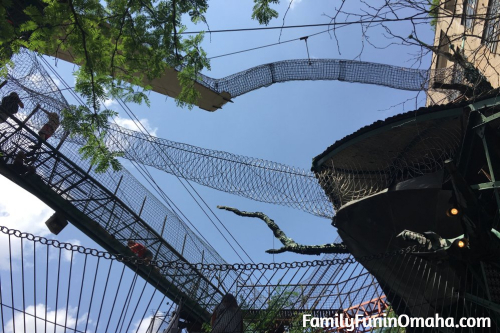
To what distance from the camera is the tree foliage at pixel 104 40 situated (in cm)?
668

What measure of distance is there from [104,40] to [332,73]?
22.6 feet

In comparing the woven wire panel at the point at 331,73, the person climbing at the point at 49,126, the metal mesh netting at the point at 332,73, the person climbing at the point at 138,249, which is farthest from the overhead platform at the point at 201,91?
the person climbing at the point at 138,249

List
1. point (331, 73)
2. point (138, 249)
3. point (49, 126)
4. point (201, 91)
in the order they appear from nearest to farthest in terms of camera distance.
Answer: point (49, 126) → point (138, 249) → point (331, 73) → point (201, 91)

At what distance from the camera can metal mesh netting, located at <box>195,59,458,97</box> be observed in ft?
41.1

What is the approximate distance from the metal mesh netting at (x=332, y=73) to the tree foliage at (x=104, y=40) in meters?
4.51

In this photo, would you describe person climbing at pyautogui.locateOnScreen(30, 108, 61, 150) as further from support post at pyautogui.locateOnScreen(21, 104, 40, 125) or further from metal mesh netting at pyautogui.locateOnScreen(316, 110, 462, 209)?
metal mesh netting at pyautogui.locateOnScreen(316, 110, 462, 209)

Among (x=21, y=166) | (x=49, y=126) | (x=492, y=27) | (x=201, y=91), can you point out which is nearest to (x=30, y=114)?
(x=49, y=126)

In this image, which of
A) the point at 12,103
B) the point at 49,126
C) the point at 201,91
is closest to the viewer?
the point at 12,103

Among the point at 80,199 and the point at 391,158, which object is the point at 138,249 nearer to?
the point at 80,199

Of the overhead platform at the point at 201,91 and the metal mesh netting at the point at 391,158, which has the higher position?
the overhead platform at the point at 201,91

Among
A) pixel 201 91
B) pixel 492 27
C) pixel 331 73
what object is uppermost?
pixel 331 73

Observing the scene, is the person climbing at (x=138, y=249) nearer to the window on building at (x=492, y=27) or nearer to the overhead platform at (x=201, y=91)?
the overhead platform at (x=201, y=91)

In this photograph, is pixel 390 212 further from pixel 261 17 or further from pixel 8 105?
pixel 8 105

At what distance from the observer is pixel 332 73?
41.5 ft
